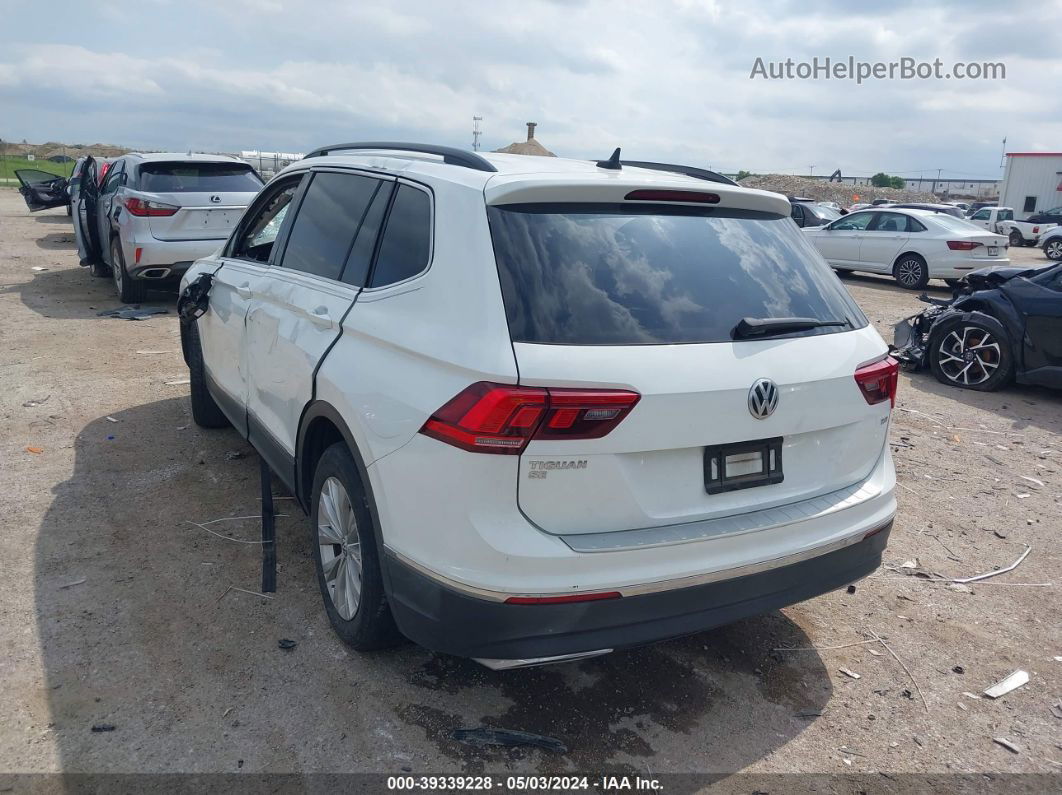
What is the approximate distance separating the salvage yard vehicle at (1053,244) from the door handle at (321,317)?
29.1 meters

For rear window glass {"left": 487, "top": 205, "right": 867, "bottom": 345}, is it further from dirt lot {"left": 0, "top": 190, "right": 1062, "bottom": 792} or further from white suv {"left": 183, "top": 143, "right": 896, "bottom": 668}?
dirt lot {"left": 0, "top": 190, "right": 1062, "bottom": 792}

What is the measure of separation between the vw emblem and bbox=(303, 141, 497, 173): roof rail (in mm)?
1203

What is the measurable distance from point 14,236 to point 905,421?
62.9 feet

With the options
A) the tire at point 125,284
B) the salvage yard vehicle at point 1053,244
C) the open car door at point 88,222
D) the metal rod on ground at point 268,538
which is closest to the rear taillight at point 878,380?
the metal rod on ground at point 268,538

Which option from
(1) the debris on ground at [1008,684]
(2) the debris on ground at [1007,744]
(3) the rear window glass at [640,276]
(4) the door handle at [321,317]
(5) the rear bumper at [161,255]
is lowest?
(2) the debris on ground at [1007,744]

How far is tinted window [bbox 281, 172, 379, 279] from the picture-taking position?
143 inches

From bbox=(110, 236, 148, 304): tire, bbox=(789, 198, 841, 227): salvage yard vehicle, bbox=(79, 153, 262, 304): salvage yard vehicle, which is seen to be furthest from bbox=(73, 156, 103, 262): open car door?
bbox=(789, 198, 841, 227): salvage yard vehicle

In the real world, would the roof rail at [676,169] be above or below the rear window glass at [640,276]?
above

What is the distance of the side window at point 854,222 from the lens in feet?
58.0

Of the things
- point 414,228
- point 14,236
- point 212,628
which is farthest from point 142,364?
point 14,236

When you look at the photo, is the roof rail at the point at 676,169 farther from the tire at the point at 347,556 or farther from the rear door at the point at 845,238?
the rear door at the point at 845,238

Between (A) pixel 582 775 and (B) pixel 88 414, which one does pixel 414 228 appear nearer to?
(A) pixel 582 775

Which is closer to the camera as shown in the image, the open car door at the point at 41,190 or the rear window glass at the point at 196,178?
the rear window glass at the point at 196,178

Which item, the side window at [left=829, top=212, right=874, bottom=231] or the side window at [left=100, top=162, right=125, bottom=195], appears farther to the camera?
the side window at [left=829, top=212, right=874, bottom=231]
